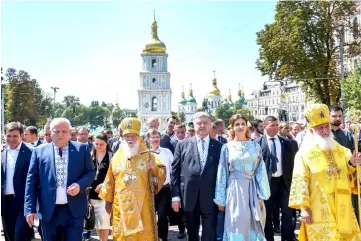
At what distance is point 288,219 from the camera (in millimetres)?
7855

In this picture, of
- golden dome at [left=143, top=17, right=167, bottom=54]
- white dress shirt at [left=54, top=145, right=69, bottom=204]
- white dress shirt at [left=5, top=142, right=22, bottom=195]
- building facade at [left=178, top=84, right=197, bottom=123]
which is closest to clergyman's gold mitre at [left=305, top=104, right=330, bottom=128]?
white dress shirt at [left=54, top=145, right=69, bottom=204]

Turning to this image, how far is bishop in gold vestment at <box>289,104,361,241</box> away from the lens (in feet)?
17.5

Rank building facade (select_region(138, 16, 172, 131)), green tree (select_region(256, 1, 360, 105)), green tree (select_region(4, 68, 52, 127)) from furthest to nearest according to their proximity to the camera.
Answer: building facade (select_region(138, 16, 172, 131)) → green tree (select_region(4, 68, 52, 127)) → green tree (select_region(256, 1, 360, 105))

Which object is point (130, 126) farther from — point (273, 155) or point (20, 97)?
point (20, 97)

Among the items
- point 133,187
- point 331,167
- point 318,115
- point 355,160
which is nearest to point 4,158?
point 133,187

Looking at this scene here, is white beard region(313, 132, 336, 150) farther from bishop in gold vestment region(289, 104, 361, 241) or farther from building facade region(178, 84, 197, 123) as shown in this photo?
building facade region(178, 84, 197, 123)

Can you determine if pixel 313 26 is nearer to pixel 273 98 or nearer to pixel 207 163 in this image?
pixel 207 163

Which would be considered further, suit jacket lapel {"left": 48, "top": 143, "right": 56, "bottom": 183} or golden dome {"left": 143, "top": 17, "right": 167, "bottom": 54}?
golden dome {"left": 143, "top": 17, "right": 167, "bottom": 54}

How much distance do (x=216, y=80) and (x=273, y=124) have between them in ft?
376

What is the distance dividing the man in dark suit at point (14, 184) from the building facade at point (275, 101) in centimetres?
9170

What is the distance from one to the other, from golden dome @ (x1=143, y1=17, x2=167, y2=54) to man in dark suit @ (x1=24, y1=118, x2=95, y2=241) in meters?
87.5

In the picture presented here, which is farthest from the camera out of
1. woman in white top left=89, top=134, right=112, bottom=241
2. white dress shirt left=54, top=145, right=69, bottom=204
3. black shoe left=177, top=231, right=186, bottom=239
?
black shoe left=177, top=231, right=186, bottom=239

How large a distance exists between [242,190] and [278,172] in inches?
86.3

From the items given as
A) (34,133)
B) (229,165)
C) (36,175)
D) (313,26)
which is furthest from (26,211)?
(313,26)
